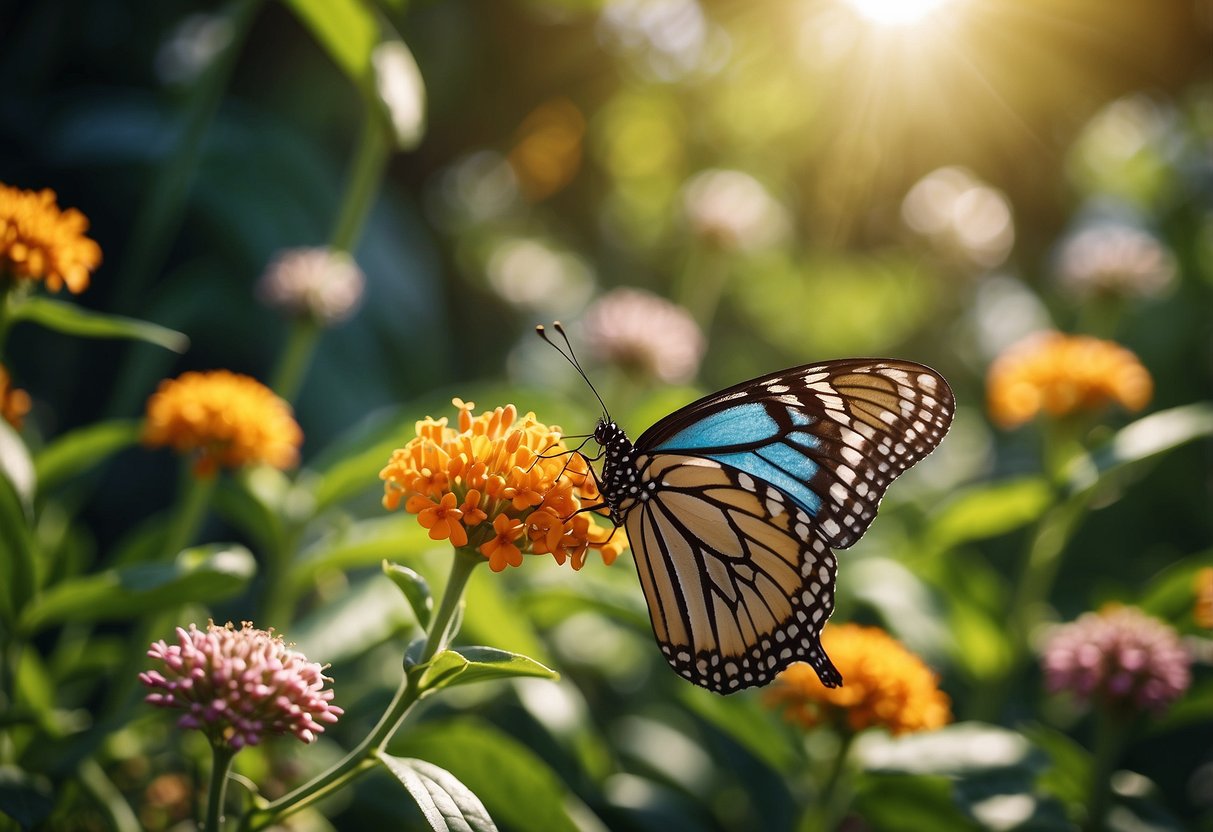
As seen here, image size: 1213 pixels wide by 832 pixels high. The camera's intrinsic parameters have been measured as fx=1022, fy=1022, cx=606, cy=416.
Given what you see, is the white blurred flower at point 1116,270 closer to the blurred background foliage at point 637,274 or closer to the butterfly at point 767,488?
the blurred background foliage at point 637,274

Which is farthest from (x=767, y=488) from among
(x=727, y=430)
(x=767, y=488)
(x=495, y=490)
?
(x=495, y=490)

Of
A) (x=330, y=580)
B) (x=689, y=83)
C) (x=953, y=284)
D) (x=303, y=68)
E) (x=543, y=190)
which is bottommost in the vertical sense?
(x=330, y=580)

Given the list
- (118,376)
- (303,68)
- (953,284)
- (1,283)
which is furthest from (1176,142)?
(1,283)

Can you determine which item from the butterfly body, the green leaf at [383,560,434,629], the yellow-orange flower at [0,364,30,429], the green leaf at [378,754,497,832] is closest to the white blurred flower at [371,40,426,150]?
the butterfly body

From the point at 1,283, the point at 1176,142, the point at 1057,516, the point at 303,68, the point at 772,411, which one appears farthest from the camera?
the point at 1176,142

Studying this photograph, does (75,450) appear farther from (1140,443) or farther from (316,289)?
(1140,443)

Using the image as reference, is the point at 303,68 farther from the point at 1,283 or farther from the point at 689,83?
the point at 1,283

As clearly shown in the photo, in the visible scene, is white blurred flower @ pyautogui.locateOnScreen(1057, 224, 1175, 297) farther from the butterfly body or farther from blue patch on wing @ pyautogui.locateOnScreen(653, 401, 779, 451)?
blue patch on wing @ pyautogui.locateOnScreen(653, 401, 779, 451)
